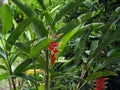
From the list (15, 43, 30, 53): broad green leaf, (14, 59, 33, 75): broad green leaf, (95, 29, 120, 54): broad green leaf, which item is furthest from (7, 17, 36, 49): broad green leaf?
(95, 29, 120, 54): broad green leaf

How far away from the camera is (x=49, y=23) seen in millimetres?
1504

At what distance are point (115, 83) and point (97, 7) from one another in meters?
0.68

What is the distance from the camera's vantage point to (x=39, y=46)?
52.7 inches

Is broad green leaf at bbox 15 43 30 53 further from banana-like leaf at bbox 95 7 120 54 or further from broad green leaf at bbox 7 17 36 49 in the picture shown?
banana-like leaf at bbox 95 7 120 54

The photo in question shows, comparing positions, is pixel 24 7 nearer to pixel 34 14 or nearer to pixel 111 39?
pixel 34 14

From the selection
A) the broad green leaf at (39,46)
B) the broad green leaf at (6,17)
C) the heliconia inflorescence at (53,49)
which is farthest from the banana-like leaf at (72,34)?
the broad green leaf at (6,17)

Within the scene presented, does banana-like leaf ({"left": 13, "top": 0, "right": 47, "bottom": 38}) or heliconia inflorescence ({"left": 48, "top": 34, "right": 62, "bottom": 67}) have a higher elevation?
banana-like leaf ({"left": 13, "top": 0, "right": 47, "bottom": 38})

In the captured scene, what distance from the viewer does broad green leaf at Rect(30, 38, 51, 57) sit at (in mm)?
1296

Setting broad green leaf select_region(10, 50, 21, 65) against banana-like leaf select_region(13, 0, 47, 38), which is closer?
banana-like leaf select_region(13, 0, 47, 38)

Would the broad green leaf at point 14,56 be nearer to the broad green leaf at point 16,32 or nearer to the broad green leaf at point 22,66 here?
the broad green leaf at point 22,66

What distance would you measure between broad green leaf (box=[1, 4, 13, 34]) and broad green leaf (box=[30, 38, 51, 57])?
18cm

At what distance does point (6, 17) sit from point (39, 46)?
8.6 inches

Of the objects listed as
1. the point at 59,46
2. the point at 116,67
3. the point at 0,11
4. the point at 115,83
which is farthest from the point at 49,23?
the point at 115,83

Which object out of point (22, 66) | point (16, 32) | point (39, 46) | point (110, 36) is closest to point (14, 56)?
point (22, 66)
